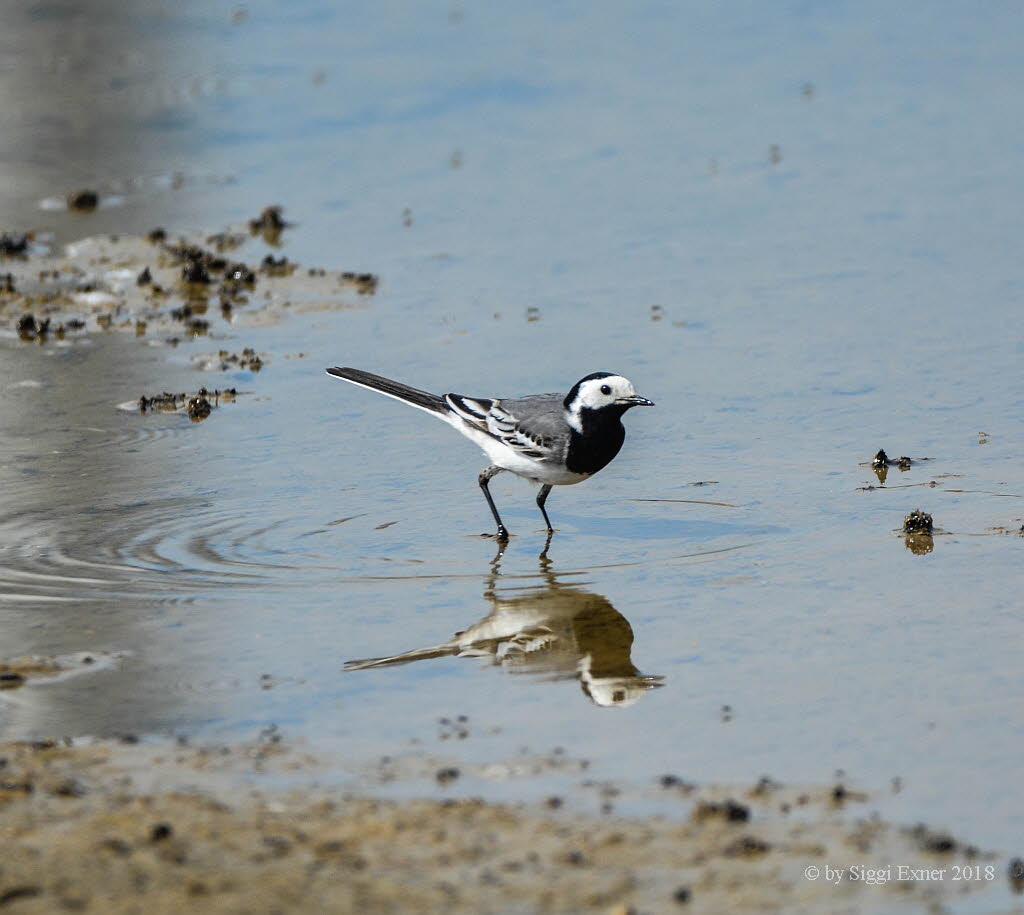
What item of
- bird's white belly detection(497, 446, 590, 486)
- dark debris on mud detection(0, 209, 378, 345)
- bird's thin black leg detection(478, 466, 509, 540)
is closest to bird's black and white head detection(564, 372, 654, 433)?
bird's white belly detection(497, 446, 590, 486)

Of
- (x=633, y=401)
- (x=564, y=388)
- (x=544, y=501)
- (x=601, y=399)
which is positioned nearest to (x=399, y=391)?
(x=544, y=501)

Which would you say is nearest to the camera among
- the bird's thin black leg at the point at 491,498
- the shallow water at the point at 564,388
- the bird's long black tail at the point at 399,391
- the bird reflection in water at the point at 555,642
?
the shallow water at the point at 564,388

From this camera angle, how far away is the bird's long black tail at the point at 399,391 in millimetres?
9867

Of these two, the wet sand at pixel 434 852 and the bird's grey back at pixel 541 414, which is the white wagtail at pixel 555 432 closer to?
the bird's grey back at pixel 541 414

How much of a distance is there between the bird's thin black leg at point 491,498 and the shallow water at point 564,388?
114mm

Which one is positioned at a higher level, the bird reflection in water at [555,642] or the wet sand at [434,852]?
the bird reflection in water at [555,642]

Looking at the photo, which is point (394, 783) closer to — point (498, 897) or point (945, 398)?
point (498, 897)

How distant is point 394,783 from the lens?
598 centimetres

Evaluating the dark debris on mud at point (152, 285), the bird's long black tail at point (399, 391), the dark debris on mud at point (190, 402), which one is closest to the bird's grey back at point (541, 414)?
the bird's long black tail at point (399, 391)

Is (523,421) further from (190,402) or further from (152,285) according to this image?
(152,285)

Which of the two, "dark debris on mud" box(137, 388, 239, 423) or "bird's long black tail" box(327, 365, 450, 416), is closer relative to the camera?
"bird's long black tail" box(327, 365, 450, 416)

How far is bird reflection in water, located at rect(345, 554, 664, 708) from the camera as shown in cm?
706

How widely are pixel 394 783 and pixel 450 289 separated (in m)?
8.05

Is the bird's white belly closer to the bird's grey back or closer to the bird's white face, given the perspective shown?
the bird's grey back
